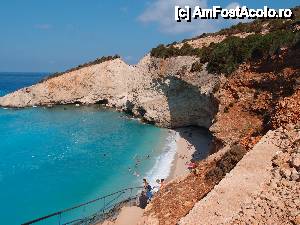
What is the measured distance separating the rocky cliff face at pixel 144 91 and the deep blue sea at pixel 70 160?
3176 millimetres

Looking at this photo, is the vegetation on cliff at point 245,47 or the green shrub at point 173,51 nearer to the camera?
the vegetation on cliff at point 245,47

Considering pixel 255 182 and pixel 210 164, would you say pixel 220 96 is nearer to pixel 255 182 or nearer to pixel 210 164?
pixel 210 164

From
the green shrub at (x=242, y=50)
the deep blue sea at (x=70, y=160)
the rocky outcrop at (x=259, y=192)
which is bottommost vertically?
the deep blue sea at (x=70, y=160)

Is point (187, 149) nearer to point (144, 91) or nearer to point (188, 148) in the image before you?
point (188, 148)

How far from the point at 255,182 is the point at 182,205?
3.79 meters

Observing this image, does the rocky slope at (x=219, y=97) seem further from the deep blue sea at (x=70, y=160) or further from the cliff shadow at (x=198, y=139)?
the deep blue sea at (x=70, y=160)

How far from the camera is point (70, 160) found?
4047cm

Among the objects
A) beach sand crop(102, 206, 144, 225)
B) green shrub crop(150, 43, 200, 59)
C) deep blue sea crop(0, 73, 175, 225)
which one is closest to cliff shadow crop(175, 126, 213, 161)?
deep blue sea crop(0, 73, 175, 225)

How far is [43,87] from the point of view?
81688mm

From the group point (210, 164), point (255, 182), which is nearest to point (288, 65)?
point (210, 164)

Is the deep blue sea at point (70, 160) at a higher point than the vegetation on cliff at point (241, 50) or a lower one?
lower

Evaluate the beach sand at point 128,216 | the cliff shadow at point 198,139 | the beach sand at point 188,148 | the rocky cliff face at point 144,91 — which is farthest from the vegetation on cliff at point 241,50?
the beach sand at point 128,216

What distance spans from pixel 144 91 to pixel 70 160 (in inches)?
860

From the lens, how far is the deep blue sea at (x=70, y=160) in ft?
98.0
